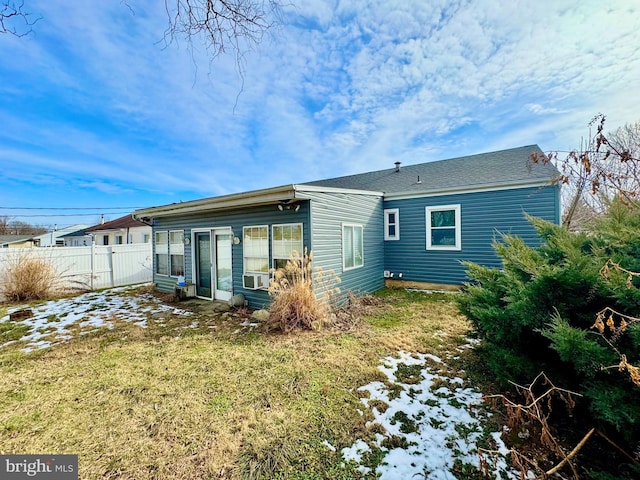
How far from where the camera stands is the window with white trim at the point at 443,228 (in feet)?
25.9

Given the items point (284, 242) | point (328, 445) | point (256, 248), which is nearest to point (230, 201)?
point (256, 248)

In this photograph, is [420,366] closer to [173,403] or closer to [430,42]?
[173,403]

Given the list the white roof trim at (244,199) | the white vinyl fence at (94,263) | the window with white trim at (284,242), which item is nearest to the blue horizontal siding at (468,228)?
the white roof trim at (244,199)

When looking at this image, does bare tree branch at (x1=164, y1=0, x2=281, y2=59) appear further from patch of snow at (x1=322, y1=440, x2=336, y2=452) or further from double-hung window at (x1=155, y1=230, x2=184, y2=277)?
double-hung window at (x1=155, y1=230, x2=184, y2=277)

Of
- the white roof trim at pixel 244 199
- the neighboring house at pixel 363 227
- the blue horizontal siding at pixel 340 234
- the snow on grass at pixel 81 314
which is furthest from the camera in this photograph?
the neighboring house at pixel 363 227

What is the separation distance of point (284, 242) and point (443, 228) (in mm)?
5170

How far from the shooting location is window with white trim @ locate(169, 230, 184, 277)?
835cm

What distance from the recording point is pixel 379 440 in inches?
88.3

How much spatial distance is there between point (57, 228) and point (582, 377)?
48799 millimetres

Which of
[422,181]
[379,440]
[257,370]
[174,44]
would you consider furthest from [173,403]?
[422,181]

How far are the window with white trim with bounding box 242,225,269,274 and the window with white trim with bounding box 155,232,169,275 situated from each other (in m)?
3.86

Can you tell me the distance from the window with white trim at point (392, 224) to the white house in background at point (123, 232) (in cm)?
1759

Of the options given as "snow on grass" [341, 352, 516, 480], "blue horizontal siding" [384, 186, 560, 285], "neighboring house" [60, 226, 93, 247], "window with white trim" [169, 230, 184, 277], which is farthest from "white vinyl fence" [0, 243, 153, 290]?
"neighboring house" [60, 226, 93, 247]

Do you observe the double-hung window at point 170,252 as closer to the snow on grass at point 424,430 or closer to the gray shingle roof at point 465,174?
the gray shingle roof at point 465,174
